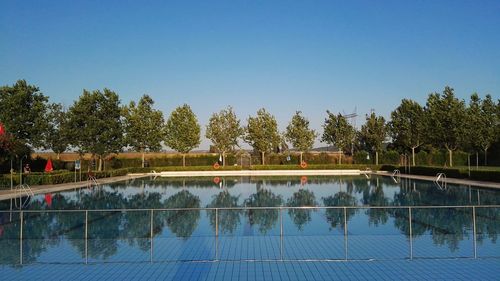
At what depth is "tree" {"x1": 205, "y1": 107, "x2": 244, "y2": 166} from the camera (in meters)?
Answer: 51.3

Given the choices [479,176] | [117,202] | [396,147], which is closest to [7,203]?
[117,202]

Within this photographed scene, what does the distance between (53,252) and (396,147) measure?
48121mm

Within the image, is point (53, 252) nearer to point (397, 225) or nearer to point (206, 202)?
point (397, 225)

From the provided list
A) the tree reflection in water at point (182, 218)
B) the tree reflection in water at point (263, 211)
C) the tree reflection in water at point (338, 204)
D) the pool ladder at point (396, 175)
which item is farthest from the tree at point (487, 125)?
the tree reflection in water at point (182, 218)

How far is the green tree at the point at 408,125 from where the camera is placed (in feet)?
145

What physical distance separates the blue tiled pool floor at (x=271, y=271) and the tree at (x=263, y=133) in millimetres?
42874

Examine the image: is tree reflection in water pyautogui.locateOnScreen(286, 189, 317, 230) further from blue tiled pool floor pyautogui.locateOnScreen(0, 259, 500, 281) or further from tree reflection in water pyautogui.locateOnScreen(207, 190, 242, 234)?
blue tiled pool floor pyautogui.locateOnScreen(0, 259, 500, 281)

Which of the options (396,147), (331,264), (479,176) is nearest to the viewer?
(331,264)

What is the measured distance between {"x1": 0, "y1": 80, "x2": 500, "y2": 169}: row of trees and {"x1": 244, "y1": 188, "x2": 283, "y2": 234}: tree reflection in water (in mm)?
13834

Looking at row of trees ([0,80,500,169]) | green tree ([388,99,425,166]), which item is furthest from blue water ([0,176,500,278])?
green tree ([388,99,425,166])

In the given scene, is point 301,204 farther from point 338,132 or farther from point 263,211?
point 338,132

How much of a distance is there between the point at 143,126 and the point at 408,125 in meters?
27.8

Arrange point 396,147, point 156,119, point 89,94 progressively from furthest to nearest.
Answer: point 396,147
point 156,119
point 89,94

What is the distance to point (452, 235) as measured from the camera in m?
11.1
